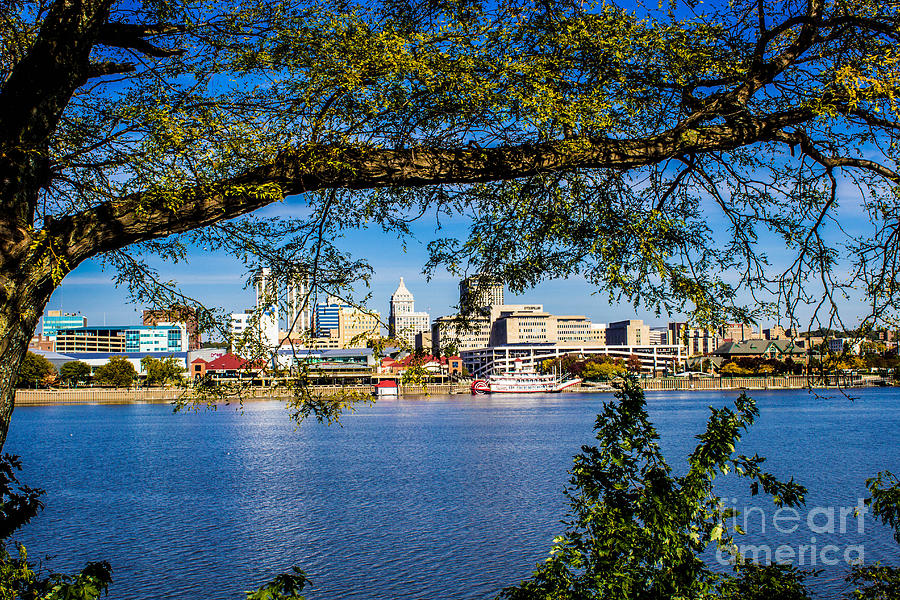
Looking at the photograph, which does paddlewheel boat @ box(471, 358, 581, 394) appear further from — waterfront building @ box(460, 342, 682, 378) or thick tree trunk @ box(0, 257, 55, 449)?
thick tree trunk @ box(0, 257, 55, 449)

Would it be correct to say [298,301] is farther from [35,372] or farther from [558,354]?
[558,354]

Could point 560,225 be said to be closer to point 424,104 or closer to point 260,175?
point 424,104

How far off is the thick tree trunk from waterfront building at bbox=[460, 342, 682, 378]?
166051mm

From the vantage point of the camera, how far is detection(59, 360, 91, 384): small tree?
115 m

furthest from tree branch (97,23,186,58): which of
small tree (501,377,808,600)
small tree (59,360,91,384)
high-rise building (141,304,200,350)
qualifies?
small tree (59,360,91,384)

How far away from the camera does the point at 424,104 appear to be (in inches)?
168

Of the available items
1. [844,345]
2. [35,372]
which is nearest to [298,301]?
[844,345]

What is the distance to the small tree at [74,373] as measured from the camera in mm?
114931

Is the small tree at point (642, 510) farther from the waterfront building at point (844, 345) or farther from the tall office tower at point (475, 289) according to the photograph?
the tall office tower at point (475, 289)

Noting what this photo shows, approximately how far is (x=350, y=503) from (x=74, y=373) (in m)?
109

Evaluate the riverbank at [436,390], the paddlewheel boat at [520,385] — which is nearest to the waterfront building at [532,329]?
the riverbank at [436,390]

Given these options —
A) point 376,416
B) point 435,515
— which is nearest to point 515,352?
point 376,416

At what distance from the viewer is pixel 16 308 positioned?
363 cm

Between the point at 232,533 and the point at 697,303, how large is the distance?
681 inches
